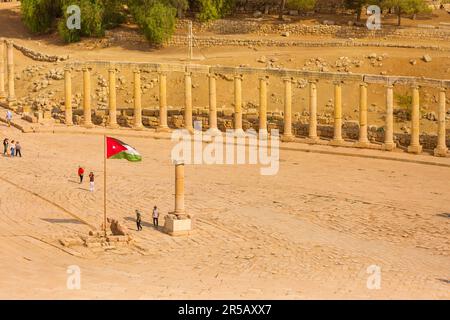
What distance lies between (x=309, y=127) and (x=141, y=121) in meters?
11.4

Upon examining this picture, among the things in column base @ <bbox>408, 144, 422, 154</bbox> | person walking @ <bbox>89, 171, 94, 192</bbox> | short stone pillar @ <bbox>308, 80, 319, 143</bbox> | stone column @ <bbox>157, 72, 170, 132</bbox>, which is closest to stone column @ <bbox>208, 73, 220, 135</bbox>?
stone column @ <bbox>157, 72, 170, 132</bbox>

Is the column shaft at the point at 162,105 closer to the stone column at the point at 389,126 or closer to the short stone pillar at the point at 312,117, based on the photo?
the short stone pillar at the point at 312,117

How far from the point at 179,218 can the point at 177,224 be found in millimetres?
353

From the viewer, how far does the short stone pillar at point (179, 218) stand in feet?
176

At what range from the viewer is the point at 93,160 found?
69875mm

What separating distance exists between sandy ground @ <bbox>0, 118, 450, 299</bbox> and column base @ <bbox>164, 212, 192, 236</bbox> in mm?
496

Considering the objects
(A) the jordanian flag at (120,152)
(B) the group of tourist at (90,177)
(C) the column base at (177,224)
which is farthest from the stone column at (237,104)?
(A) the jordanian flag at (120,152)

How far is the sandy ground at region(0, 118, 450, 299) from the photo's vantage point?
149 feet

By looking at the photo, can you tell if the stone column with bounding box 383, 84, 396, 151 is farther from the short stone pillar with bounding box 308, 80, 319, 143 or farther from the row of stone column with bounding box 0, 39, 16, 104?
the row of stone column with bounding box 0, 39, 16, 104

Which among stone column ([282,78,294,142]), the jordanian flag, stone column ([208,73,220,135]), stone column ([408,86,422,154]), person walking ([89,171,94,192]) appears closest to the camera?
the jordanian flag

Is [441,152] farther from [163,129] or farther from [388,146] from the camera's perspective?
[163,129]

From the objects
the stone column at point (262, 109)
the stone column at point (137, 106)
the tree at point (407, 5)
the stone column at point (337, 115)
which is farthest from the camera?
the tree at point (407, 5)

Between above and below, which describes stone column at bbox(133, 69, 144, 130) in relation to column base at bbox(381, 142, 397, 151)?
above

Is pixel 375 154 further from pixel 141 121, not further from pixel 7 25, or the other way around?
pixel 7 25
